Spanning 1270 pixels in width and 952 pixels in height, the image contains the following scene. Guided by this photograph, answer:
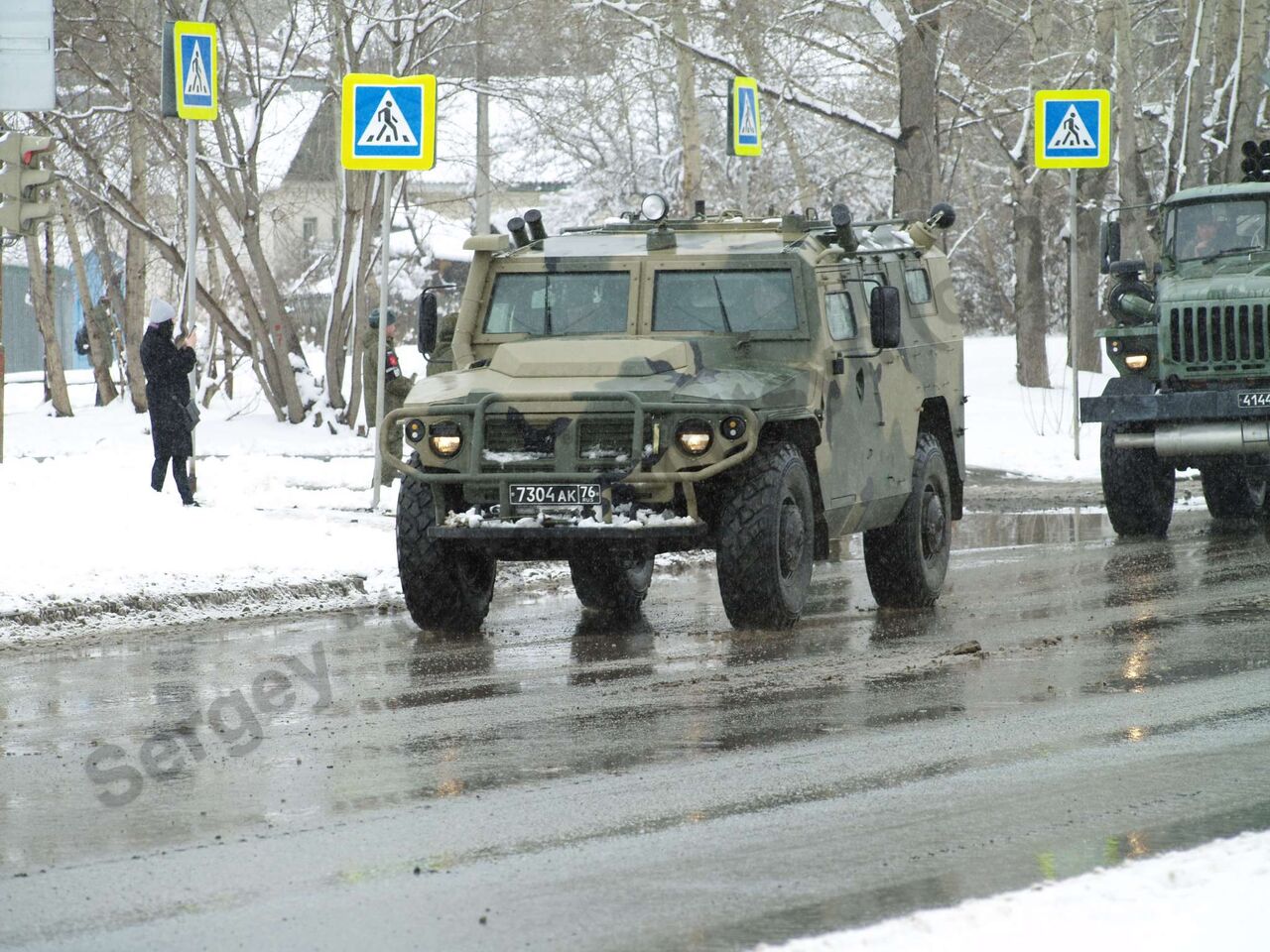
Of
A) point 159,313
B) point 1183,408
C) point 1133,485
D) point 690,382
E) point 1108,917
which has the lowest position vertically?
point 1108,917

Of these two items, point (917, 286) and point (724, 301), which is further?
point (917, 286)

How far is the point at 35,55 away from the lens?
15.6 metres

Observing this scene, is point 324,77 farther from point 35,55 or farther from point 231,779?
point 231,779

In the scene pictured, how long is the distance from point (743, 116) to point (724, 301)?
1274cm

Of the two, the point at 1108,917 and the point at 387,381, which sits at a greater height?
the point at 387,381

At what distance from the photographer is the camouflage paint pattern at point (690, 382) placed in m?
9.77

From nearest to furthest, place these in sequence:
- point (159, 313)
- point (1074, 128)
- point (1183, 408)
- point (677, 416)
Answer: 1. point (677, 416)
2. point (1183, 408)
3. point (159, 313)
4. point (1074, 128)

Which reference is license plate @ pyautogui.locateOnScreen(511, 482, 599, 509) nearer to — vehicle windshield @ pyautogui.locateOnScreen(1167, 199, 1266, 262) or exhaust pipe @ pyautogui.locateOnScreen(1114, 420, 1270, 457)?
exhaust pipe @ pyautogui.locateOnScreen(1114, 420, 1270, 457)

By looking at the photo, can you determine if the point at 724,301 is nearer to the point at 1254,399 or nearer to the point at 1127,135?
the point at 1254,399

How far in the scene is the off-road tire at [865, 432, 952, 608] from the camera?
11.6m

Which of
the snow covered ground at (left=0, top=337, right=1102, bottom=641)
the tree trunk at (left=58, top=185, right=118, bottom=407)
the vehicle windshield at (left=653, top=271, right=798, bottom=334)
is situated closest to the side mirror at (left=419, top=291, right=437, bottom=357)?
the vehicle windshield at (left=653, top=271, right=798, bottom=334)

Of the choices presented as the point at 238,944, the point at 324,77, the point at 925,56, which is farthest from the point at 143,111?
the point at 238,944

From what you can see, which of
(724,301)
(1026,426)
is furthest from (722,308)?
(1026,426)

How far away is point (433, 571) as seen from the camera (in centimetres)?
1034
